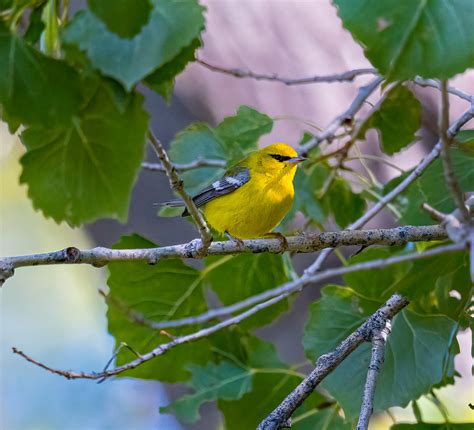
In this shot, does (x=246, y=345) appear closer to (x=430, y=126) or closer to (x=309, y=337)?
(x=309, y=337)

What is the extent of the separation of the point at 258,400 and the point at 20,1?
85.6 inches

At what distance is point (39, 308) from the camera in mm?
10961

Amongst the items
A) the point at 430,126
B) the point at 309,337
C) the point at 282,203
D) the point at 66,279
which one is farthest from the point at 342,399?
the point at 66,279

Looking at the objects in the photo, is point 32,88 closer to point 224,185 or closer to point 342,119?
point 342,119

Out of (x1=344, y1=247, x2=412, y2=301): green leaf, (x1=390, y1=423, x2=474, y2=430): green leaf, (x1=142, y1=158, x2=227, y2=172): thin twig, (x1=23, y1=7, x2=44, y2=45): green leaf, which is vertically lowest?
(x1=390, y1=423, x2=474, y2=430): green leaf

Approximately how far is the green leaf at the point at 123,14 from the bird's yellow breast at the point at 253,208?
1928 mm

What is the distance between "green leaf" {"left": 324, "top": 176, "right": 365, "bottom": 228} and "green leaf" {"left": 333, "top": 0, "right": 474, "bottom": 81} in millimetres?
2072

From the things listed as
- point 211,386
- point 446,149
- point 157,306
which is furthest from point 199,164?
point 446,149

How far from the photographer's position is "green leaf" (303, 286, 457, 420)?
2645 millimetres

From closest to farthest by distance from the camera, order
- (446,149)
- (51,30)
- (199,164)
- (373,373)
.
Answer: (446,149) < (51,30) < (373,373) < (199,164)

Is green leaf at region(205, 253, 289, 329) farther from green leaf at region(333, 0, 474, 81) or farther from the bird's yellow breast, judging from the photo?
green leaf at region(333, 0, 474, 81)

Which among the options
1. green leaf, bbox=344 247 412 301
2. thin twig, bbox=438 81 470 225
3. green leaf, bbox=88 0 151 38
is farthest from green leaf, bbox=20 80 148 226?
green leaf, bbox=344 247 412 301

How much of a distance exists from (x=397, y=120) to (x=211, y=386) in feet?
4.87

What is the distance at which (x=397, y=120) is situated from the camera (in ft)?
11.5
